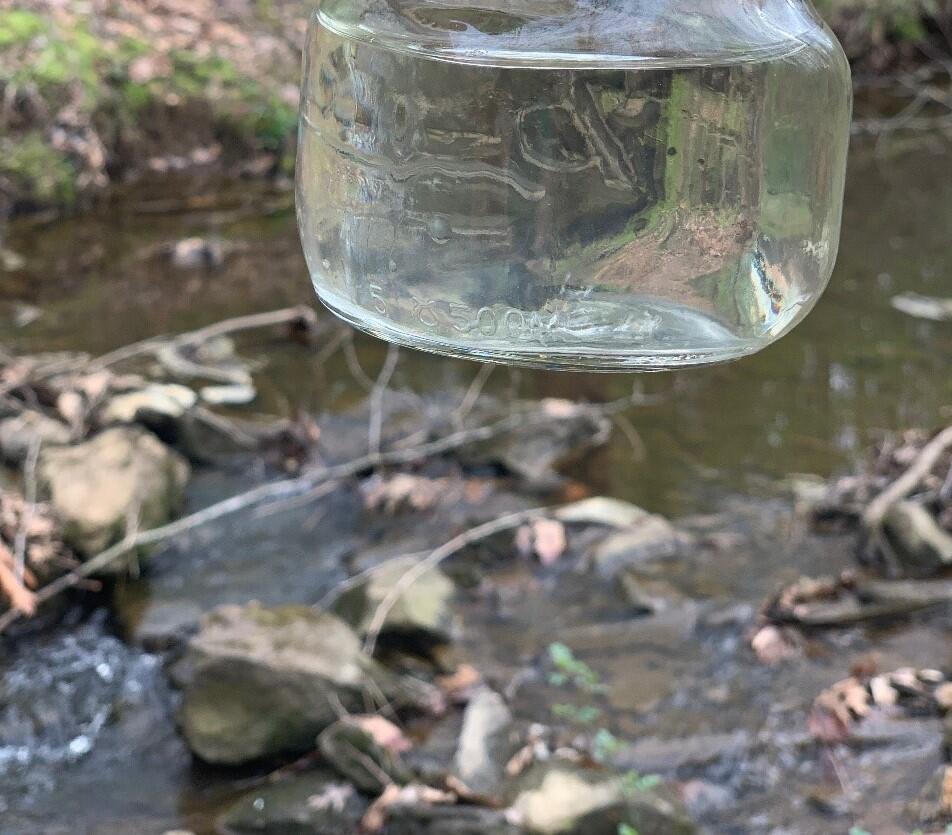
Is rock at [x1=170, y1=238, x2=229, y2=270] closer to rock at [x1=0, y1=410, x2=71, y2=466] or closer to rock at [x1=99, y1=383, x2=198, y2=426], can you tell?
rock at [x1=99, y1=383, x2=198, y2=426]

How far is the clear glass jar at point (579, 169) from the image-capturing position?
41.2 inches

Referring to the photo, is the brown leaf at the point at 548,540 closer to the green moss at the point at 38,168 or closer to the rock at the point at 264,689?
the rock at the point at 264,689

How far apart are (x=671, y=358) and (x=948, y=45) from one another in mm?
12680

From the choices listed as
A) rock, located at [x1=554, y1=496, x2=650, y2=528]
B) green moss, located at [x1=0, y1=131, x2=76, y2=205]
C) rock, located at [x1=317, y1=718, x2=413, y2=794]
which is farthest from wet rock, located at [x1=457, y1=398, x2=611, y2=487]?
green moss, located at [x1=0, y1=131, x2=76, y2=205]

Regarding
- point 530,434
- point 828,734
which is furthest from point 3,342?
point 828,734

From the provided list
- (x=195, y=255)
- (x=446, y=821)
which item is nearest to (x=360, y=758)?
(x=446, y=821)

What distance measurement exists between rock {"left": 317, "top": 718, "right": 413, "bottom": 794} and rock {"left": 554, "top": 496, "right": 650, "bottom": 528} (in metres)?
1.63

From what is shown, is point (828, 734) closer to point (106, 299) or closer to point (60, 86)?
point (106, 299)

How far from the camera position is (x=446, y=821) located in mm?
3006

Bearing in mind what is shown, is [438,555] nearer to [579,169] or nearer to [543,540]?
[543,540]

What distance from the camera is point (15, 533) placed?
4066 mm

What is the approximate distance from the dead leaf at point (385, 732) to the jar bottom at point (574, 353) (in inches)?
96.8

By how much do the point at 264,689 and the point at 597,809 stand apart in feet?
3.63

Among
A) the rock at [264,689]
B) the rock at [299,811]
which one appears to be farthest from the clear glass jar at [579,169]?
the rock at [264,689]
